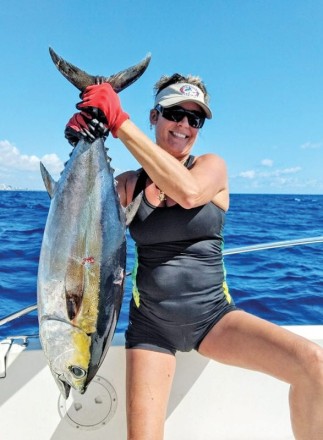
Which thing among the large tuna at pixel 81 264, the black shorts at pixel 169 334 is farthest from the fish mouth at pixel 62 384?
the black shorts at pixel 169 334

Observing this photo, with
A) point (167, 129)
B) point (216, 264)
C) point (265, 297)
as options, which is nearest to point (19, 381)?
point (216, 264)

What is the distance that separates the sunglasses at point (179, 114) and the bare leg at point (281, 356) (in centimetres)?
94

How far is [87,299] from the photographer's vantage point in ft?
5.36

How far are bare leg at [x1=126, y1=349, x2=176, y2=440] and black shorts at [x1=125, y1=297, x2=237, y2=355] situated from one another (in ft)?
0.16

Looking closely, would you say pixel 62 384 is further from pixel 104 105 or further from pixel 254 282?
pixel 254 282

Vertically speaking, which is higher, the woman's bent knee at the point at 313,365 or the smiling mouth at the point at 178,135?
the smiling mouth at the point at 178,135

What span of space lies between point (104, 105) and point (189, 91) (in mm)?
630

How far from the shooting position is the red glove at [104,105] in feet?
5.42

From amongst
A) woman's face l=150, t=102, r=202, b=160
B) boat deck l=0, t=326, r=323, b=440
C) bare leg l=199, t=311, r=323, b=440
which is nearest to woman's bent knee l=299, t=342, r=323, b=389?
bare leg l=199, t=311, r=323, b=440

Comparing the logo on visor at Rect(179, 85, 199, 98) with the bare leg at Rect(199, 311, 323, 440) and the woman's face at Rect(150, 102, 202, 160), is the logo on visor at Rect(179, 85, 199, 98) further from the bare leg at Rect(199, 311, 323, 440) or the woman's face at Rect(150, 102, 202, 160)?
the bare leg at Rect(199, 311, 323, 440)

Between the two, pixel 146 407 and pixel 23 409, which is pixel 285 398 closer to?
pixel 146 407

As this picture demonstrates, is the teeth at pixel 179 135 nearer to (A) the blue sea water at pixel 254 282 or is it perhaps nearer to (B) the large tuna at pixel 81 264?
(B) the large tuna at pixel 81 264

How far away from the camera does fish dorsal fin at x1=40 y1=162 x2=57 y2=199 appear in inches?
67.4

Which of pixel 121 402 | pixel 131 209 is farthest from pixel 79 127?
pixel 121 402
